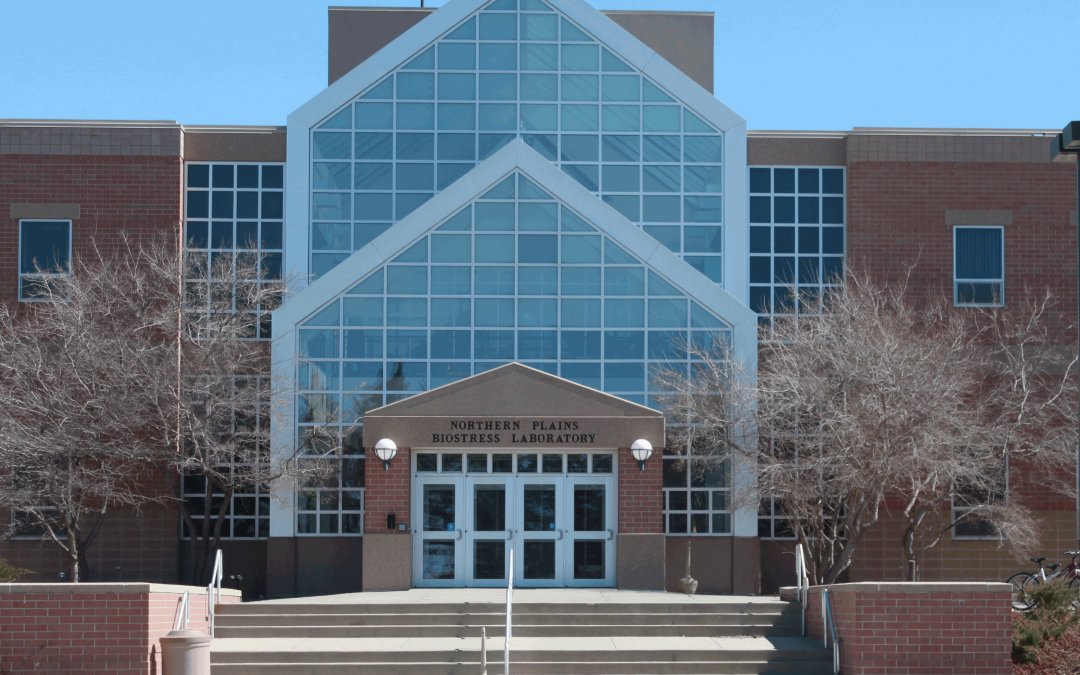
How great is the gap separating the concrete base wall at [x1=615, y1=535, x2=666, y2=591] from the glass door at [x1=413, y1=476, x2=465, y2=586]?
2.97m

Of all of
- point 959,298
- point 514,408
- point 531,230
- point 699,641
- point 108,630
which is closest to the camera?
point 108,630

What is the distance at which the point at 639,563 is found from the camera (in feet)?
65.4

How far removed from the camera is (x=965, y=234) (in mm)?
25156

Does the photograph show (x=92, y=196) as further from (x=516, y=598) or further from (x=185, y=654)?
(x=185, y=654)

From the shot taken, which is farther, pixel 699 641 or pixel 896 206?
pixel 896 206

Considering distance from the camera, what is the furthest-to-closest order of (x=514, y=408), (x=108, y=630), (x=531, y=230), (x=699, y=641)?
(x=531, y=230)
(x=514, y=408)
(x=699, y=641)
(x=108, y=630)

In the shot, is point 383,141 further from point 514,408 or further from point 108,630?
point 108,630

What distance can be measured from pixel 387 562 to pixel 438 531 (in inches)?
47.1

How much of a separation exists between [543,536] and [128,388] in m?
8.50

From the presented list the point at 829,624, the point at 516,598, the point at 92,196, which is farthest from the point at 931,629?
the point at 92,196

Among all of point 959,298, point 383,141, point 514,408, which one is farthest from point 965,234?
point 383,141

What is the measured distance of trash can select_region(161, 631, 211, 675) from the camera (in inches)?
533

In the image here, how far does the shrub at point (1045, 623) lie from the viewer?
1446cm

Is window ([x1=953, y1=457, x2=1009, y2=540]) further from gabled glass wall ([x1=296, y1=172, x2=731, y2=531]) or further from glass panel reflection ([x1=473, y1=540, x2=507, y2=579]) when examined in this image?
glass panel reflection ([x1=473, y1=540, x2=507, y2=579])
